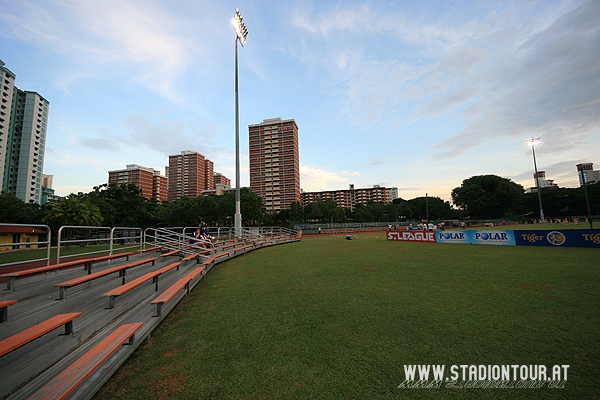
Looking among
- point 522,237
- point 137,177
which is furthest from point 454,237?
point 137,177

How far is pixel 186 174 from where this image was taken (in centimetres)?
14400

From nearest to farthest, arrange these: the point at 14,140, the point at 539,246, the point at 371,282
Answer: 1. the point at 371,282
2. the point at 539,246
3. the point at 14,140

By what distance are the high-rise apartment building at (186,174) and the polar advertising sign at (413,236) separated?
136m

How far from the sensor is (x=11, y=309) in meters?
3.80

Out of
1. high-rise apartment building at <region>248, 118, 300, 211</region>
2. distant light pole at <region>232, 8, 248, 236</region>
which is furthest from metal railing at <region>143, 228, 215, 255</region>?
high-rise apartment building at <region>248, 118, 300, 211</region>

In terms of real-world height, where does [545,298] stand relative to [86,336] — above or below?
below

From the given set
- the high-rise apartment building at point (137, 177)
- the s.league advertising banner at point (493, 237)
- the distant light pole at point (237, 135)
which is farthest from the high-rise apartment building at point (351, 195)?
the distant light pole at point (237, 135)

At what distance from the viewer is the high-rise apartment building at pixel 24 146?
74812 millimetres

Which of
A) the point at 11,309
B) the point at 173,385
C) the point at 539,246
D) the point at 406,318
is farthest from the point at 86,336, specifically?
the point at 539,246

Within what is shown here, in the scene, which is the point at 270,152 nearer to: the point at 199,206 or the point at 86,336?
the point at 199,206

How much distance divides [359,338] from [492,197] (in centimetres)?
9021

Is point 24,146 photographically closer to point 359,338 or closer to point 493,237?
point 359,338

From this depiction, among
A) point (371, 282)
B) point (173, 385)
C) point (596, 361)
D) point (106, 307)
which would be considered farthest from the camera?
point (371, 282)

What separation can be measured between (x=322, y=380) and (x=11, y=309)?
5060 millimetres
